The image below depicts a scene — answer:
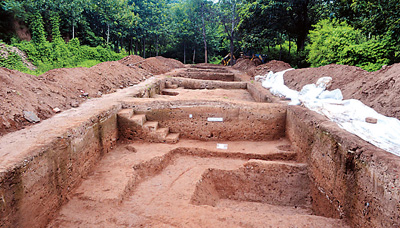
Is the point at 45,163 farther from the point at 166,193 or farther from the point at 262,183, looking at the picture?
the point at 262,183

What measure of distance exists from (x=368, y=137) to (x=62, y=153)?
3.93m

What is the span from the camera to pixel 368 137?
2953 millimetres

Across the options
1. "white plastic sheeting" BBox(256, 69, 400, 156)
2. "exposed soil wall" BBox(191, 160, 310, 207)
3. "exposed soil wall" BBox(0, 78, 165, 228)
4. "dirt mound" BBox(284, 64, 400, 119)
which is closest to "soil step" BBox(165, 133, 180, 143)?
"exposed soil wall" BBox(191, 160, 310, 207)

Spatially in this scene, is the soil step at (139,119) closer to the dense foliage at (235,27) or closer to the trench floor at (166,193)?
the trench floor at (166,193)

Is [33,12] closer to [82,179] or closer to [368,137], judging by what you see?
[82,179]

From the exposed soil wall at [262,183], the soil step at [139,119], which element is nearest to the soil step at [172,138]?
the soil step at [139,119]

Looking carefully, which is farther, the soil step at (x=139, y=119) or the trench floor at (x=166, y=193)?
the soil step at (x=139, y=119)

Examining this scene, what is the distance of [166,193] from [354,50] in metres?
7.08

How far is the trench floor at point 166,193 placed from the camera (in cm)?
268

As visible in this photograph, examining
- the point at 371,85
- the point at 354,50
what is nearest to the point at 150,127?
the point at 371,85

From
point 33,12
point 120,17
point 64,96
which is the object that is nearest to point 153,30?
point 120,17

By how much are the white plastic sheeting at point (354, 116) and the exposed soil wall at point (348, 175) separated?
16 centimetres

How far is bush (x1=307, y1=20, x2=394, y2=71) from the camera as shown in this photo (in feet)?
21.0

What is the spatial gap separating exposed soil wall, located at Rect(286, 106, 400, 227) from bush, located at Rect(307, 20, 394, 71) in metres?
3.95
